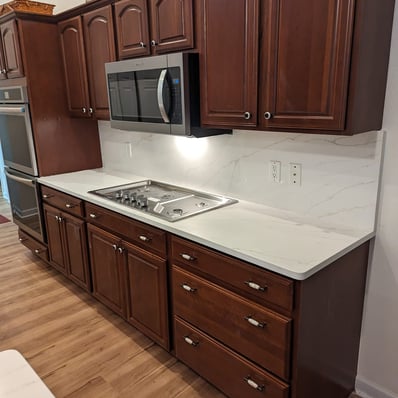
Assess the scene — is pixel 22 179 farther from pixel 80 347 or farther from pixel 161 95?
pixel 161 95

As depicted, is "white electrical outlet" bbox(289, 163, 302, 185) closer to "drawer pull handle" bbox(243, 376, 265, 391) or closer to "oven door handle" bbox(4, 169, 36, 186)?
"drawer pull handle" bbox(243, 376, 265, 391)

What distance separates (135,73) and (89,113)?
86cm

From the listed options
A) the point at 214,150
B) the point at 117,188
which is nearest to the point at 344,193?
the point at 214,150

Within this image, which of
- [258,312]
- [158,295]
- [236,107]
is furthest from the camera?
[158,295]

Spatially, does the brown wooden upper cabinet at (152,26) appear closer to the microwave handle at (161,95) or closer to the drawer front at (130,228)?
the microwave handle at (161,95)

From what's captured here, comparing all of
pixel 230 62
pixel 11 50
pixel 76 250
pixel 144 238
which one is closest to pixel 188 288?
pixel 144 238

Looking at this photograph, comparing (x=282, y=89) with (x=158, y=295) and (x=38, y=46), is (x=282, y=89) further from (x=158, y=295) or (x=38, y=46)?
(x=38, y=46)

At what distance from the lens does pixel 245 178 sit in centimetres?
227

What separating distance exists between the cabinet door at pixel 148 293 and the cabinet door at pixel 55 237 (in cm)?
97

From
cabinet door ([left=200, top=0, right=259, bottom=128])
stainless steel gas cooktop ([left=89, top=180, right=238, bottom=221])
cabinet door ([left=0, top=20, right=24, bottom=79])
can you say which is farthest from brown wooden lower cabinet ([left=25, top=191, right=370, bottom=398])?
cabinet door ([left=0, top=20, right=24, bottom=79])

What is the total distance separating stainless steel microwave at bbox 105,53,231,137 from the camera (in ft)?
6.43

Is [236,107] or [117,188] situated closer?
[236,107]

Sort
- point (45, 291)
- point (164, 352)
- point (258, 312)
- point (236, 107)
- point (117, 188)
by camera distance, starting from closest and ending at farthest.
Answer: point (258, 312), point (236, 107), point (164, 352), point (117, 188), point (45, 291)

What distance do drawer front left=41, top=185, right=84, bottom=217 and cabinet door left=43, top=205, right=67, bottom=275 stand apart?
0.07 meters
